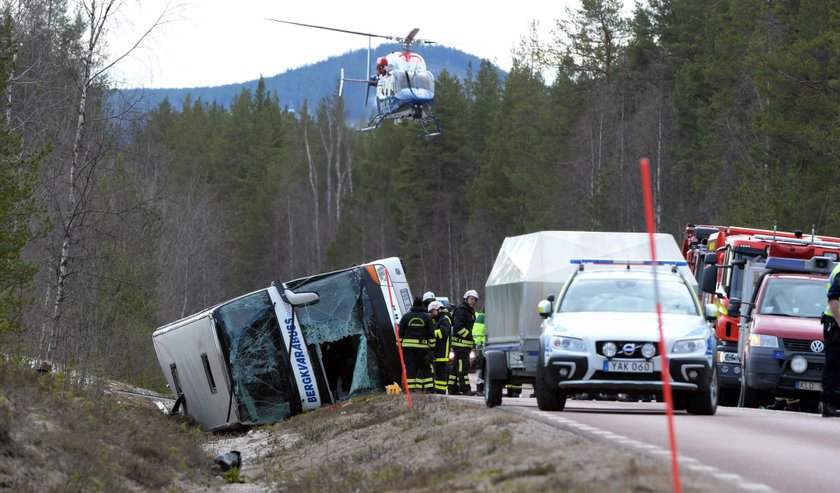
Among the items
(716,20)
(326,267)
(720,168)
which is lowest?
(326,267)

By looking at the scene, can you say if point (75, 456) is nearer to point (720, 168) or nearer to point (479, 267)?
point (720, 168)

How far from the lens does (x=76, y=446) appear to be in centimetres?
1476

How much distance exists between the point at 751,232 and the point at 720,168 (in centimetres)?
3277

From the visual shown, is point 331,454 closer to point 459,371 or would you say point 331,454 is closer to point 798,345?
point 798,345

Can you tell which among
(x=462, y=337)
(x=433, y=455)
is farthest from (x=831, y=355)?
(x=462, y=337)

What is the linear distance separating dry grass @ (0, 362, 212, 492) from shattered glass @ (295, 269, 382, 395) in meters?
4.68

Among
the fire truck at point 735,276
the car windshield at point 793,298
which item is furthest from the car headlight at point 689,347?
the fire truck at point 735,276

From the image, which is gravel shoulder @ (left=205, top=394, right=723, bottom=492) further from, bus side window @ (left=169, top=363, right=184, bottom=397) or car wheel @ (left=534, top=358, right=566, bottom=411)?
bus side window @ (left=169, top=363, right=184, bottom=397)

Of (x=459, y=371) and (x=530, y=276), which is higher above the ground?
(x=530, y=276)

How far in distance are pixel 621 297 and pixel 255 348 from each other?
29.7ft

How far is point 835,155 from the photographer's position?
40.4 m

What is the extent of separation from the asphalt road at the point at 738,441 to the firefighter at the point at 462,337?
915 cm

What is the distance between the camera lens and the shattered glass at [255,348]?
950 inches

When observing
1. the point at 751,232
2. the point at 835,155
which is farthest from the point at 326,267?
the point at 751,232
